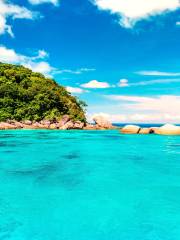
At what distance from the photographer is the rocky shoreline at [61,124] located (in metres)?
52.3

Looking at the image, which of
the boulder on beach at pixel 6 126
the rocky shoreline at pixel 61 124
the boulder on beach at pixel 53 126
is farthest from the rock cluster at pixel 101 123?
the boulder on beach at pixel 6 126

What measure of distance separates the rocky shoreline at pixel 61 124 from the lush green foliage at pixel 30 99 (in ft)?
3.19

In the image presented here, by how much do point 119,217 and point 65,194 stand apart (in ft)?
7.98

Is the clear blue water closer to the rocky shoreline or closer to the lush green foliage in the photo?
the rocky shoreline

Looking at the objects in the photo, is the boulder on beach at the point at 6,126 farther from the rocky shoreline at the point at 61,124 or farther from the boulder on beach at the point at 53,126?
the boulder on beach at the point at 53,126

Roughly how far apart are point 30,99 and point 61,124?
7956 millimetres

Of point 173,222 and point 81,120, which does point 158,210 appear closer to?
point 173,222

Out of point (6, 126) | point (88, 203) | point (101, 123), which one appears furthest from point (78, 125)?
point (88, 203)

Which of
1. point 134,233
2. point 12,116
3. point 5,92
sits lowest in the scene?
point 134,233

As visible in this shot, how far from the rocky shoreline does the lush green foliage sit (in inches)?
38.3

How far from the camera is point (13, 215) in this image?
7.29 m

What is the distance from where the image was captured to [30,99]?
57938 millimetres

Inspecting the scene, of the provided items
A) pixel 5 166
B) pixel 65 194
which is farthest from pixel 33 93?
pixel 65 194

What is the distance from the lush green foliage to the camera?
54.8 m
